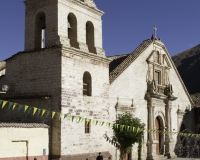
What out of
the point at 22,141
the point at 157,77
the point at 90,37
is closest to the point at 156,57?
the point at 157,77

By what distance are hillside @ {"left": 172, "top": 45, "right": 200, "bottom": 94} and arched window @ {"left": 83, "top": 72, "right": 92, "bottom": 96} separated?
137 ft

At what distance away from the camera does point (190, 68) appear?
6675 centimetres

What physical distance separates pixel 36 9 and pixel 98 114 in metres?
6.39

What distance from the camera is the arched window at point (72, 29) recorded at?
1795 centimetres

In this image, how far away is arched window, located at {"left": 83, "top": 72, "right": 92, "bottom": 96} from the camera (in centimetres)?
1813

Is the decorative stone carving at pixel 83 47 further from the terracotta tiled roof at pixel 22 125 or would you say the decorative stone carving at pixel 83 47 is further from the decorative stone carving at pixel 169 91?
the decorative stone carving at pixel 169 91

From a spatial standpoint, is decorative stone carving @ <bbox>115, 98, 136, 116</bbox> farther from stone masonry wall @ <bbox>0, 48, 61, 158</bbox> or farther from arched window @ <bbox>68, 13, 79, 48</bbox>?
stone masonry wall @ <bbox>0, 48, 61, 158</bbox>

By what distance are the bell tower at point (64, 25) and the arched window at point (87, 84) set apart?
52.3 inches

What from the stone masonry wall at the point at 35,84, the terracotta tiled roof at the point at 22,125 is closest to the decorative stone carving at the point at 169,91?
the stone masonry wall at the point at 35,84

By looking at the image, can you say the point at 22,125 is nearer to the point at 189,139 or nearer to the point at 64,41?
the point at 64,41

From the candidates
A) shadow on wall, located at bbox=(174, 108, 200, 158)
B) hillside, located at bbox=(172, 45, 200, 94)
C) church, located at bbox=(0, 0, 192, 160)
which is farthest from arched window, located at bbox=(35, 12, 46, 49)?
hillside, located at bbox=(172, 45, 200, 94)

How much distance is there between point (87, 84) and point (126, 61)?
4609 mm

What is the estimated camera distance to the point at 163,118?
84.0 ft

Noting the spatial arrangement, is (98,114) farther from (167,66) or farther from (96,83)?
(167,66)
